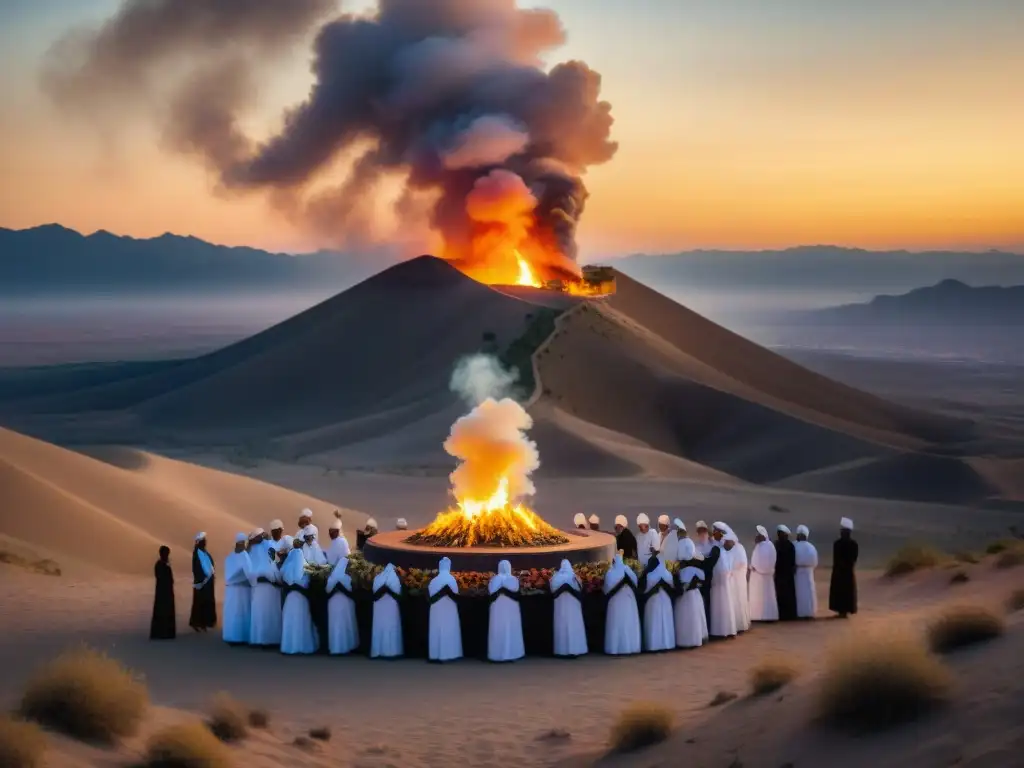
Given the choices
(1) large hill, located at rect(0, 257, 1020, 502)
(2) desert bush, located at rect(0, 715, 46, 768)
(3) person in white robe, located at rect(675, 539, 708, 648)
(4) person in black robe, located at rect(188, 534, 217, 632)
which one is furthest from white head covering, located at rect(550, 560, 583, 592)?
(1) large hill, located at rect(0, 257, 1020, 502)

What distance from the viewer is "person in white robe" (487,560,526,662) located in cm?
1648

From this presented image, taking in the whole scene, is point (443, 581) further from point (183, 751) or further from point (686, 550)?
point (183, 751)

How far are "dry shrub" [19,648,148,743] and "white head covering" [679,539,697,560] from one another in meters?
8.33

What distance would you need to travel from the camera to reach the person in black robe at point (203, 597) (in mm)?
18594

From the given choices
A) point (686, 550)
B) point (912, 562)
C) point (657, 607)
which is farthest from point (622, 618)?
point (912, 562)

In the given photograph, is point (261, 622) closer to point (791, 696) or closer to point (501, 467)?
point (501, 467)

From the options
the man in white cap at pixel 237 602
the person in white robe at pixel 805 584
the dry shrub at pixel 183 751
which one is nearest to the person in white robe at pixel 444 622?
the man in white cap at pixel 237 602

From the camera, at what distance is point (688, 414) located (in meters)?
63.8

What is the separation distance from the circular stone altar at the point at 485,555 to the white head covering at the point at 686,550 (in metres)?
0.91

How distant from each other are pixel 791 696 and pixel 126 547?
1723 cm

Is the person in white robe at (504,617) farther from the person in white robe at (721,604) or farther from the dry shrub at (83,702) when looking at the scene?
the dry shrub at (83,702)

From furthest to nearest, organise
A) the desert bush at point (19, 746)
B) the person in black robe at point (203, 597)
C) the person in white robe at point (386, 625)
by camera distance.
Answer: the person in black robe at point (203, 597) < the person in white robe at point (386, 625) < the desert bush at point (19, 746)

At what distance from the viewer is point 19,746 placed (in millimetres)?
9180

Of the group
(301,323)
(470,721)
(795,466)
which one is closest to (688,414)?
(795,466)
